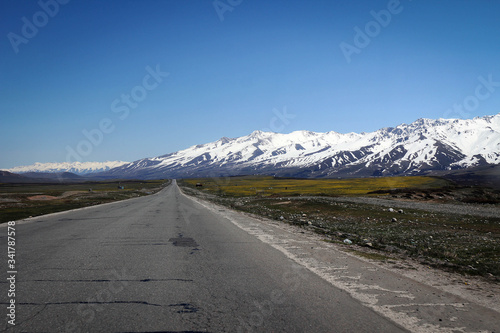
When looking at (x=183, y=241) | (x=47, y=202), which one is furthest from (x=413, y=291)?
(x=47, y=202)

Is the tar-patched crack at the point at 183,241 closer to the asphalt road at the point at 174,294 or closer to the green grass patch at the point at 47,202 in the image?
the asphalt road at the point at 174,294

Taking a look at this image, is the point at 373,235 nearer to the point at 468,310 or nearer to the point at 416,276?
the point at 416,276

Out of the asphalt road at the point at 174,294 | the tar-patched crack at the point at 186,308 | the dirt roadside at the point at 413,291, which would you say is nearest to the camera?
the asphalt road at the point at 174,294

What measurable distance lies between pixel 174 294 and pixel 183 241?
717 cm

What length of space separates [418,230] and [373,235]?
4192 millimetres

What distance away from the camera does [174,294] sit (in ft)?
21.9

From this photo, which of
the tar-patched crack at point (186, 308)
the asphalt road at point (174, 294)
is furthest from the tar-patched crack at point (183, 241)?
the tar-patched crack at point (186, 308)

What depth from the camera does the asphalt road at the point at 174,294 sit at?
528cm

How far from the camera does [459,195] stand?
52625 mm

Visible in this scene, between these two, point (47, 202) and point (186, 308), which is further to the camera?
point (47, 202)

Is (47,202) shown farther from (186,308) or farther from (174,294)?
(186,308)

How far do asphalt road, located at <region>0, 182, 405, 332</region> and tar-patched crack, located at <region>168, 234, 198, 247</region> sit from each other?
4.22 feet

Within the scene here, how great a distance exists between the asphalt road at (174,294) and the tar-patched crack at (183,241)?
1286mm

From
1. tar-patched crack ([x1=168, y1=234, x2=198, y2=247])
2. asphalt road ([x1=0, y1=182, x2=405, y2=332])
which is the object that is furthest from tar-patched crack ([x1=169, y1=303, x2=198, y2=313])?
tar-patched crack ([x1=168, y1=234, x2=198, y2=247])
